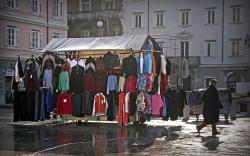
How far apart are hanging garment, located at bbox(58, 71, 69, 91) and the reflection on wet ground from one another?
3.73 ft

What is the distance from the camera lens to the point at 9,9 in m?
24.5

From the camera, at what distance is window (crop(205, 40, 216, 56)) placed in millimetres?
30216

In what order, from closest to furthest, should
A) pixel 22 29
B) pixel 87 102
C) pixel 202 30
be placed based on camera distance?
pixel 87 102 → pixel 22 29 → pixel 202 30

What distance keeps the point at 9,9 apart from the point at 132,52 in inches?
551

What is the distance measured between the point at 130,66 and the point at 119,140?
2.97 m

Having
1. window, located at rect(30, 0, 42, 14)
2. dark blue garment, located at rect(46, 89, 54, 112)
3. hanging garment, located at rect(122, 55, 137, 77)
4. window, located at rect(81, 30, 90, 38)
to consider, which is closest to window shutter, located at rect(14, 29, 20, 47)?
window, located at rect(30, 0, 42, 14)

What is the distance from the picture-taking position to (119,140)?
10.0 metres

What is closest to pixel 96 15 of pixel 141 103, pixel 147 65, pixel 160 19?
pixel 160 19

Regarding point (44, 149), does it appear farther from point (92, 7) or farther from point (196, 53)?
point (92, 7)

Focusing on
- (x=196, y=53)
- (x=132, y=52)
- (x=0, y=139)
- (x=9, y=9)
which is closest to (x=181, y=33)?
(x=196, y=53)

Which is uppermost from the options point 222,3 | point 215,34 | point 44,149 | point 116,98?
point 222,3

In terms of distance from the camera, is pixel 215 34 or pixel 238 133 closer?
pixel 238 133

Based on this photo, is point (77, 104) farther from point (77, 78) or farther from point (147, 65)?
point (147, 65)

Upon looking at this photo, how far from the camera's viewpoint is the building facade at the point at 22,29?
973 inches
